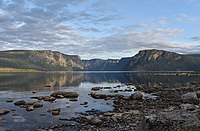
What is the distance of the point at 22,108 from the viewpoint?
46125 mm

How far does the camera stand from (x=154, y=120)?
16953 millimetres

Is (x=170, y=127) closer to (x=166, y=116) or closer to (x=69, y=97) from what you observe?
(x=166, y=116)

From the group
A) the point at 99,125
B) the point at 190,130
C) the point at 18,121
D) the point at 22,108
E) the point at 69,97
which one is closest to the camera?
the point at 190,130

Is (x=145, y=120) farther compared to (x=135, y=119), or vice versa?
(x=135, y=119)

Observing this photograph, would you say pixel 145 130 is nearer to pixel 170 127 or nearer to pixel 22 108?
pixel 170 127

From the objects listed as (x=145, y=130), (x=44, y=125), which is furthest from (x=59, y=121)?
(x=145, y=130)

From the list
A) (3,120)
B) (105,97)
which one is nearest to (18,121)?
(3,120)

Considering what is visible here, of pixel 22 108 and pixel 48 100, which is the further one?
pixel 48 100

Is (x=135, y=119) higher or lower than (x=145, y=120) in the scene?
lower

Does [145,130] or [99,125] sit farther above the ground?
[145,130]

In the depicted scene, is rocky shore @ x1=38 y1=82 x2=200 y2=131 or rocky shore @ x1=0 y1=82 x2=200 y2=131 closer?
rocky shore @ x1=38 y1=82 x2=200 y2=131

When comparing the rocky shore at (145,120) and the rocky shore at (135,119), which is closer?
the rocky shore at (145,120)

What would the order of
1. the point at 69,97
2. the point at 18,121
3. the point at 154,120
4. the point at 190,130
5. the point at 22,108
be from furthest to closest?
1. the point at 69,97
2. the point at 22,108
3. the point at 18,121
4. the point at 154,120
5. the point at 190,130

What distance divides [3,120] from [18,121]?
8.87ft
